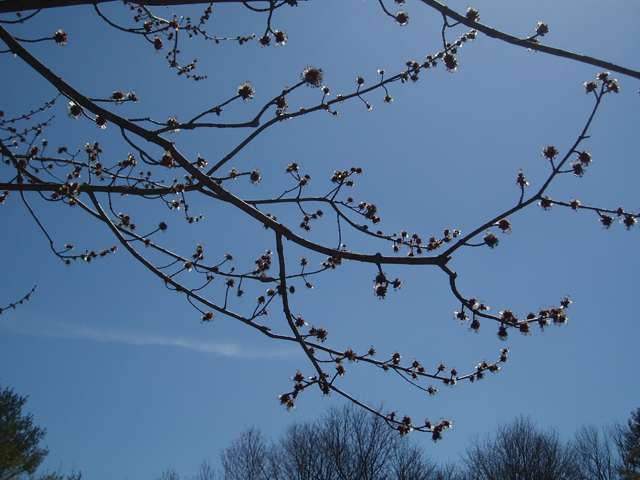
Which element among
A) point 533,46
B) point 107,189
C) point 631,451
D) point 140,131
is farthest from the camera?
point 631,451

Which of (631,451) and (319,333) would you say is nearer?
(319,333)

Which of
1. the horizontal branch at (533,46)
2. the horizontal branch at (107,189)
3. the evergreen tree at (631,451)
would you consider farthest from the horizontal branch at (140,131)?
the evergreen tree at (631,451)

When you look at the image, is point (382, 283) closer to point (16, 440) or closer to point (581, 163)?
point (581, 163)

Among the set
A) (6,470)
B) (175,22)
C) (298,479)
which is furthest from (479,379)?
(6,470)

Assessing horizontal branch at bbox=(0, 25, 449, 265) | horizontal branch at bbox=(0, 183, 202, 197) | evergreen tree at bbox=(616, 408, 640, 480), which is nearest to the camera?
horizontal branch at bbox=(0, 25, 449, 265)

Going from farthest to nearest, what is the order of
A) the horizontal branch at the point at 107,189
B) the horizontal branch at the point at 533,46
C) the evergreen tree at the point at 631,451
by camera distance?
the evergreen tree at the point at 631,451 → the horizontal branch at the point at 107,189 → the horizontal branch at the point at 533,46

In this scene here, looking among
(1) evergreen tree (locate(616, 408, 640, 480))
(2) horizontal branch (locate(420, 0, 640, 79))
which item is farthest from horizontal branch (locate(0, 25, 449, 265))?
(1) evergreen tree (locate(616, 408, 640, 480))

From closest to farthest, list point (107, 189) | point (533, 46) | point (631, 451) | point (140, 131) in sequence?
point (533, 46) < point (140, 131) < point (107, 189) < point (631, 451)

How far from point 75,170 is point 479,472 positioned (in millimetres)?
28317

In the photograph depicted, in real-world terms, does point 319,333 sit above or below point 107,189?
below

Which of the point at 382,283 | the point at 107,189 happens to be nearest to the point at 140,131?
the point at 107,189

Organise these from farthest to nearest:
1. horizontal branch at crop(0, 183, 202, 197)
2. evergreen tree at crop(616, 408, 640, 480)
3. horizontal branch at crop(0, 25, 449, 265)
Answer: evergreen tree at crop(616, 408, 640, 480)
horizontal branch at crop(0, 183, 202, 197)
horizontal branch at crop(0, 25, 449, 265)

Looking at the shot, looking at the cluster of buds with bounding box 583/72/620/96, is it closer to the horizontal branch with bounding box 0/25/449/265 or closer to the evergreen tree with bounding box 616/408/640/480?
the horizontal branch with bounding box 0/25/449/265

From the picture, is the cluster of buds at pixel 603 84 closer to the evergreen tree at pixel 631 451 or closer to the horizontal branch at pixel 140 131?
the horizontal branch at pixel 140 131
